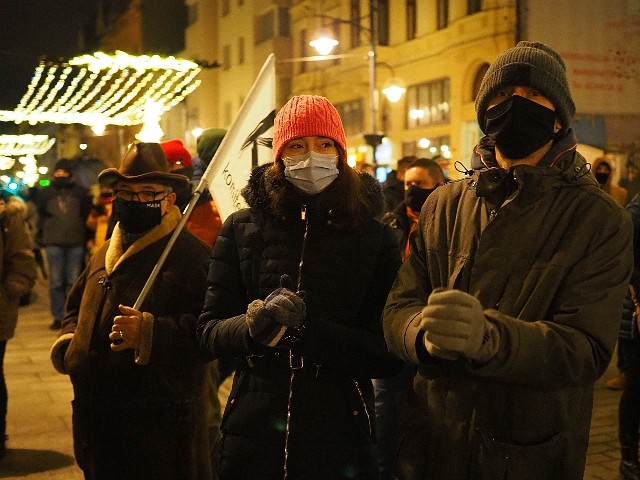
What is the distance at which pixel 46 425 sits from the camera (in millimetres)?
6520

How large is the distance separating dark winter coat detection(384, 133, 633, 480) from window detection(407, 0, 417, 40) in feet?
91.7

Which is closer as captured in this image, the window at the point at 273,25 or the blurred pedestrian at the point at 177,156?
the blurred pedestrian at the point at 177,156

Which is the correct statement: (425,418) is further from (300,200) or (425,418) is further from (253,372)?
(300,200)

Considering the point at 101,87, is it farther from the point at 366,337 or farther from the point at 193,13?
the point at 193,13

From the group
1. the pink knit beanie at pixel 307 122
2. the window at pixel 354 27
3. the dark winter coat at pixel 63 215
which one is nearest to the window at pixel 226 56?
the window at pixel 354 27

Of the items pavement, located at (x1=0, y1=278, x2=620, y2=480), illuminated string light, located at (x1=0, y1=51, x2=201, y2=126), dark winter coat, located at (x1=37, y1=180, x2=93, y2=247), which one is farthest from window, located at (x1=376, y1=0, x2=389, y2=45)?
pavement, located at (x1=0, y1=278, x2=620, y2=480)

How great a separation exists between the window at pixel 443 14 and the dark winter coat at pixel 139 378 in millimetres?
24959

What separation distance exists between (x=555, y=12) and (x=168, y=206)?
837cm

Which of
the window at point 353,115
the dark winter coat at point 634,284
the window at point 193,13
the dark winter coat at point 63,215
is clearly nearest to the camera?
the dark winter coat at point 634,284

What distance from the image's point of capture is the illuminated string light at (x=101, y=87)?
579 inches

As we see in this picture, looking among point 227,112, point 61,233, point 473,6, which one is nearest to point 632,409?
point 61,233

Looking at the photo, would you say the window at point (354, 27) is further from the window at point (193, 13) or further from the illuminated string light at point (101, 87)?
the window at point (193, 13)

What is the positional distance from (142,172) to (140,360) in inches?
34.4

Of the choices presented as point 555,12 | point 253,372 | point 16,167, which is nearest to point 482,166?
point 253,372
